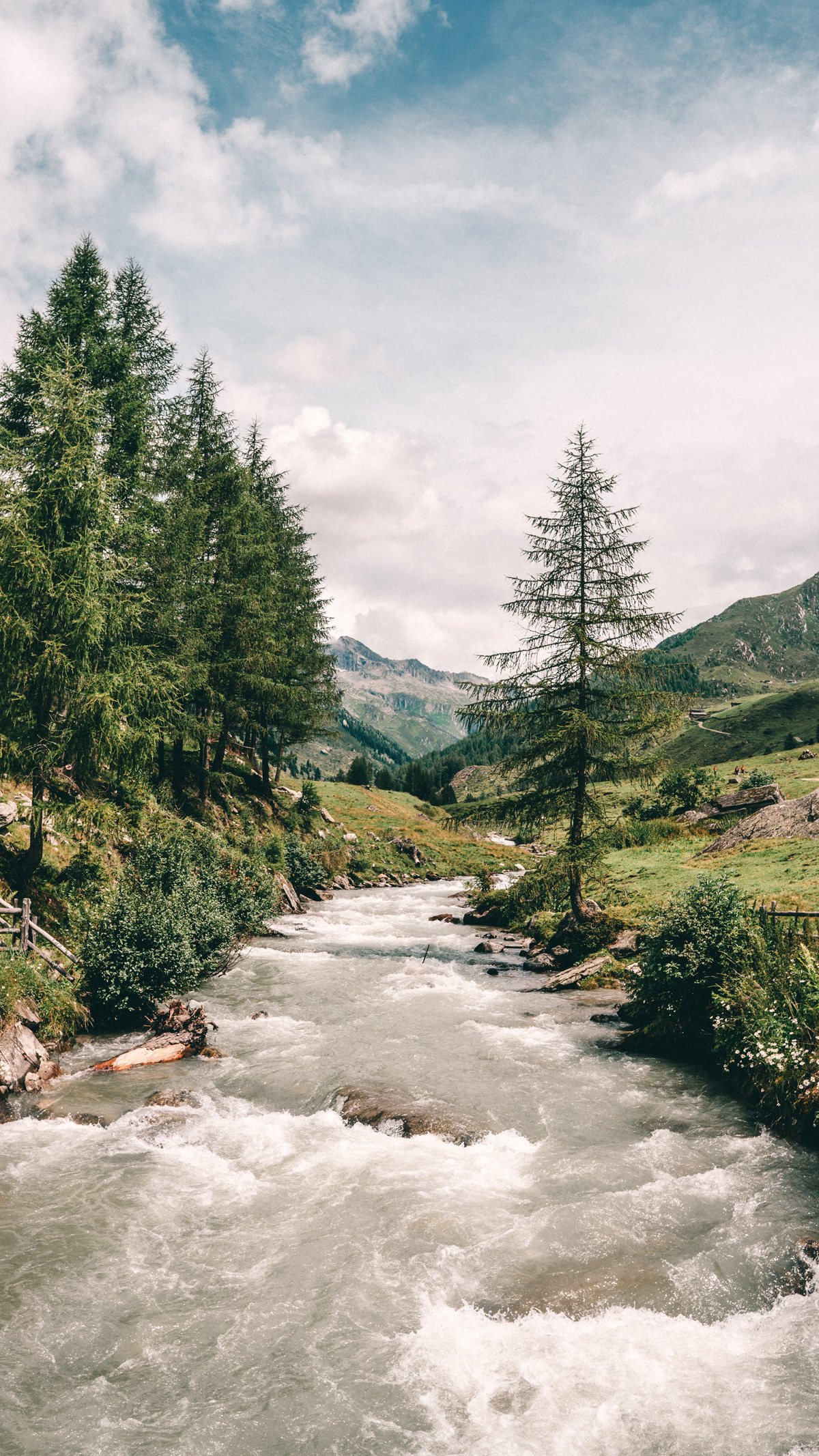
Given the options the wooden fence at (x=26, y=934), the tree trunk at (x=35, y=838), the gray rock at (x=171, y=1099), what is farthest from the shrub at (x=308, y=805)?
Result: the gray rock at (x=171, y=1099)

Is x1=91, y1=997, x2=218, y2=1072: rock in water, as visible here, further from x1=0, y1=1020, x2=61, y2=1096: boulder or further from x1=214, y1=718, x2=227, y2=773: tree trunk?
x1=214, y1=718, x2=227, y2=773: tree trunk

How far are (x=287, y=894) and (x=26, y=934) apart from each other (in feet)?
62.3

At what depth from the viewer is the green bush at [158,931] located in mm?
15602

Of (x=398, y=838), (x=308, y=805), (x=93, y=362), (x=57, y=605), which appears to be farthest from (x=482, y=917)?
(x=93, y=362)

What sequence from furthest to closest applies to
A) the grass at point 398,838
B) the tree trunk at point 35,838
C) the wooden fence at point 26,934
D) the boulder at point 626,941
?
the grass at point 398,838 → the boulder at point 626,941 → the tree trunk at point 35,838 → the wooden fence at point 26,934

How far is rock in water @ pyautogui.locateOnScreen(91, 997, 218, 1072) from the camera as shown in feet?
45.0

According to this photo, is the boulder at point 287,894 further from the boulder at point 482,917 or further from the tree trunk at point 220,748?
the boulder at point 482,917

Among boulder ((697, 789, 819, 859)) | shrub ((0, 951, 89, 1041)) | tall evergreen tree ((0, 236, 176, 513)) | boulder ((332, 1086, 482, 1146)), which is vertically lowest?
boulder ((332, 1086, 482, 1146))

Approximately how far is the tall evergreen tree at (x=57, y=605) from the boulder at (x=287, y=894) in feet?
53.7

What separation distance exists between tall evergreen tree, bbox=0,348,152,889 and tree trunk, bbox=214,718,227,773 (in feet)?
61.7

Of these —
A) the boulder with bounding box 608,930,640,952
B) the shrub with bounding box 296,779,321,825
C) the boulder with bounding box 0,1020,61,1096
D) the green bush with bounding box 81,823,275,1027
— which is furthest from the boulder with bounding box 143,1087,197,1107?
the shrub with bounding box 296,779,321,825

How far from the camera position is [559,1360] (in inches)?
251

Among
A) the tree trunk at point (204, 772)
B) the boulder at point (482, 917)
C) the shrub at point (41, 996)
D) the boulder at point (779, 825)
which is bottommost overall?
the boulder at point (482, 917)

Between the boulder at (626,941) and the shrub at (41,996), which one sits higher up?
the shrub at (41,996)
